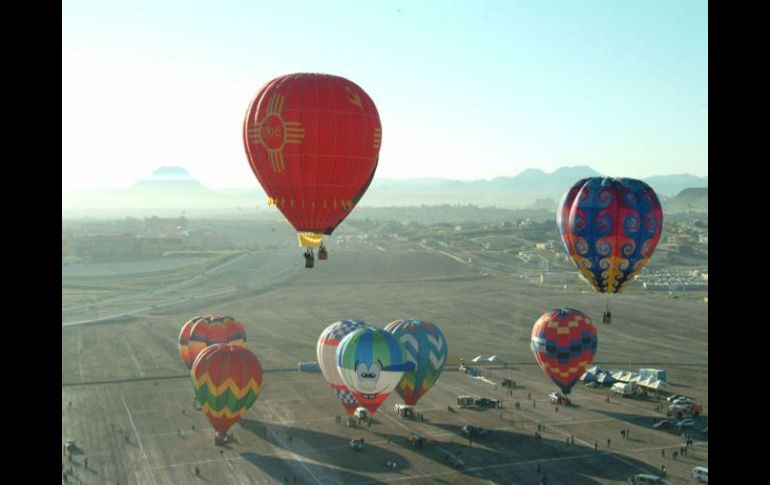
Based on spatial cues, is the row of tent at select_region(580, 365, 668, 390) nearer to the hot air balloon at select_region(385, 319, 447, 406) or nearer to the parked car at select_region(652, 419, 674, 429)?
the parked car at select_region(652, 419, 674, 429)

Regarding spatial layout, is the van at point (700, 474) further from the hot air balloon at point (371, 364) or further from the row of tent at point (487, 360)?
the row of tent at point (487, 360)

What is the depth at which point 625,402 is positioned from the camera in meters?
38.9

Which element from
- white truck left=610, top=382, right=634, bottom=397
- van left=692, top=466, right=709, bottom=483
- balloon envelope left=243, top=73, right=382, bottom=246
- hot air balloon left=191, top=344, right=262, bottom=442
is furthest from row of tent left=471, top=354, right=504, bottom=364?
balloon envelope left=243, top=73, right=382, bottom=246

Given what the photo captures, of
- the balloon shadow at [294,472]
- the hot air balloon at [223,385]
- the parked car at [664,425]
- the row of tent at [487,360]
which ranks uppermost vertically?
the hot air balloon at [223,385]

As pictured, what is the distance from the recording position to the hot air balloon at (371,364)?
1277 inches

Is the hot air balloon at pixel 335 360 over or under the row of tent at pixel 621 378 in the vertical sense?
over

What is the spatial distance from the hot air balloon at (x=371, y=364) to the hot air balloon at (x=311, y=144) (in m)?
6.74

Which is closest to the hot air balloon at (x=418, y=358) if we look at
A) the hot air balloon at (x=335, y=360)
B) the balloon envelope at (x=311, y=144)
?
the hot air balloon at (x=335, y=360)

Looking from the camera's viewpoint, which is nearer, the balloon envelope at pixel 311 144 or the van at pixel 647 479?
the balloon envelope at pixel 311 144

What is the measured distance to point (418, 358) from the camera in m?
35.8

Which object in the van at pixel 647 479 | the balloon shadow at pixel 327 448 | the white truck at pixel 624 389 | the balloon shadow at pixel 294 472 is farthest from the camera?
the white truck at pixel 624 389

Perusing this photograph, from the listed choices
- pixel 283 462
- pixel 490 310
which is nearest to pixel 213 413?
pixel 283 462

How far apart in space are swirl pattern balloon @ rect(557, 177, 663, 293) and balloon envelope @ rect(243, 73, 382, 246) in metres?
11.6
